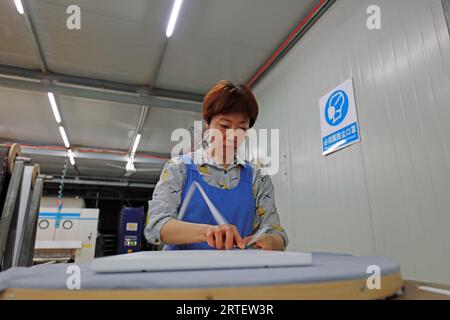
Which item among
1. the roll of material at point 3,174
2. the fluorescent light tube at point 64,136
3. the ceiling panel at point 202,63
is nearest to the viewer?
the roll of material at point 3,174

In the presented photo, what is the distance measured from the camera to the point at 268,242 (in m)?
0.98

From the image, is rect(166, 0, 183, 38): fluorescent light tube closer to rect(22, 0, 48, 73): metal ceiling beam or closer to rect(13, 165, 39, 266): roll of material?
rect(22, 0, 48, 73): metal ceiling beam

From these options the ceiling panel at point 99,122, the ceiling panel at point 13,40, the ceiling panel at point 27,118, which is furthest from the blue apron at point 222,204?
the ceiling panel at point 27,118

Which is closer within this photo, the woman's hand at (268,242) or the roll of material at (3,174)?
the woman's hand at (268,242)

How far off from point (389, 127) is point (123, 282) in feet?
5.64

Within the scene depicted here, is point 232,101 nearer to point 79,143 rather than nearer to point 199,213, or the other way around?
point 199,213

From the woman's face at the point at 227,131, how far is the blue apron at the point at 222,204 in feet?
0.46

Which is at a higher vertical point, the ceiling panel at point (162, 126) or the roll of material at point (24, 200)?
the ceiling panel at point (162, 126)

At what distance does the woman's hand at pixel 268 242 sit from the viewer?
3.13 ft

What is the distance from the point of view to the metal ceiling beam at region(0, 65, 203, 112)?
3.29 metres

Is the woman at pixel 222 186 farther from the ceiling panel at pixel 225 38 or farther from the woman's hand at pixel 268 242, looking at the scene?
the ceiling panel at pixel 225 38

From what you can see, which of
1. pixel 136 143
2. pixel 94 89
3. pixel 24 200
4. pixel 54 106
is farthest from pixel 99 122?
pixel 24 200

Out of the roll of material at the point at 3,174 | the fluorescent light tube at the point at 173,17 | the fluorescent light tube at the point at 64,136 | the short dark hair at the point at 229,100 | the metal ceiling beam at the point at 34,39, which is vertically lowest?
the roll of material at the point at 3,174
